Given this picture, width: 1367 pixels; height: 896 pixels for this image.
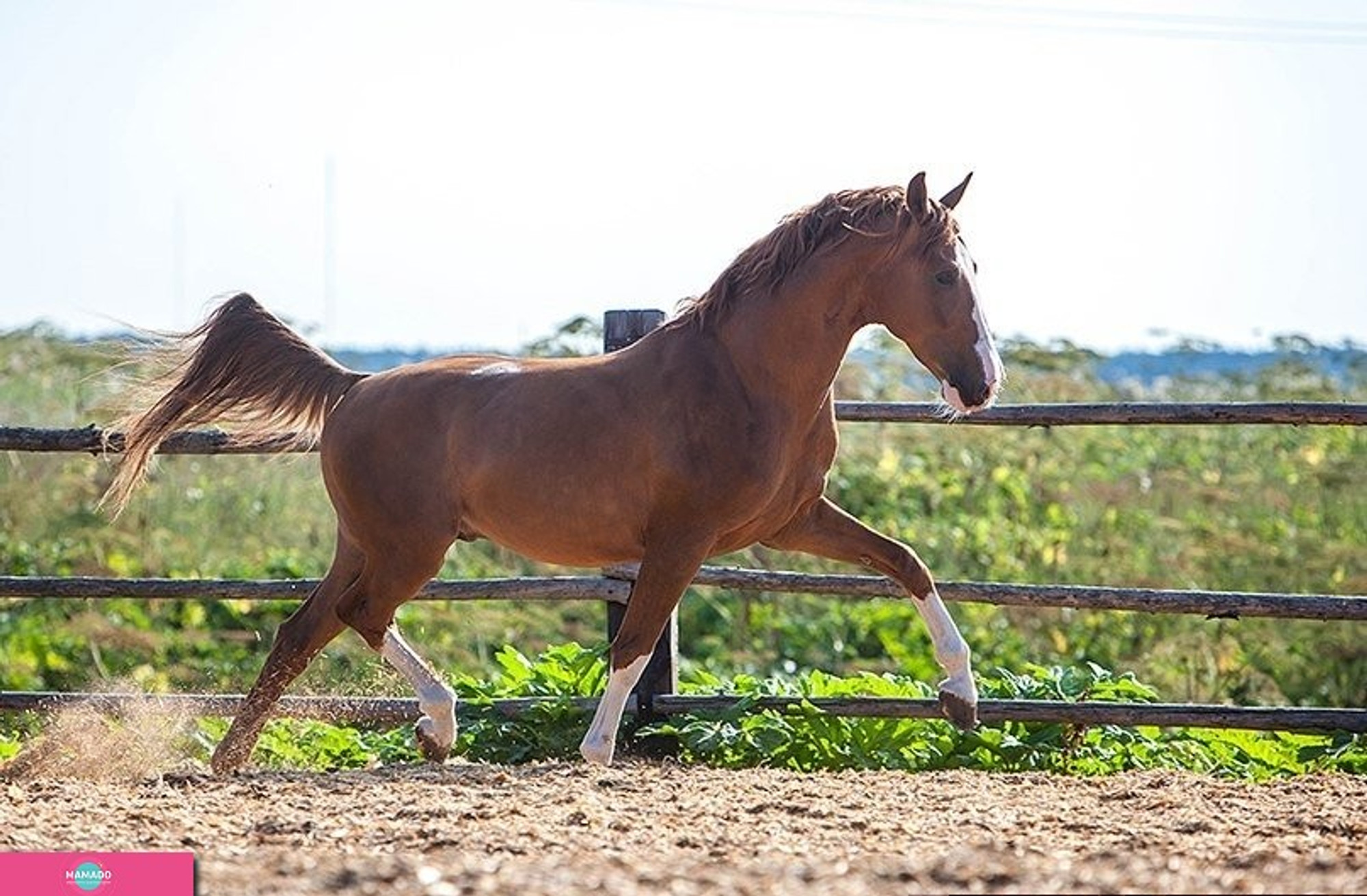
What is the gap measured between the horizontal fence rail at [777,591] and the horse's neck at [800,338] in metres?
1.08

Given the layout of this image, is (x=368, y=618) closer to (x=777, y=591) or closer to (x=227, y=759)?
(x=227, y=759)

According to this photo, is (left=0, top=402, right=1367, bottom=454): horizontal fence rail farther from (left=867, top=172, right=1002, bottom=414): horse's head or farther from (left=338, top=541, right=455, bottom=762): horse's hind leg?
(left=338, top=541, right=455, bottom=762): horse's hind leg

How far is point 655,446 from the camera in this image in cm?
561

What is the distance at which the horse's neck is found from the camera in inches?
222

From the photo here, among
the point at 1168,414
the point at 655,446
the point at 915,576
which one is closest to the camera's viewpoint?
the point at 655,446

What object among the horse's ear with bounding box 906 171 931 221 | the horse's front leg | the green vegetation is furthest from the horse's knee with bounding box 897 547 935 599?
the green vegetation

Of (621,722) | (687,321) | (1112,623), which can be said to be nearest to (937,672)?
(1112,623)

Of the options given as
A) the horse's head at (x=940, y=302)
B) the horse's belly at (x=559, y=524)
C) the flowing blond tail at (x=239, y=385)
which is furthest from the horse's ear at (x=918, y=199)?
the flowing blond tail at (x=239, y=385)

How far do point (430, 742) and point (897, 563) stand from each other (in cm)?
162

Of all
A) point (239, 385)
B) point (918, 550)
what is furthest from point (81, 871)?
point (918, 550)

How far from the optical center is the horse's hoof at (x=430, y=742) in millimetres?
5918

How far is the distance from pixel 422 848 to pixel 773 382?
2042mm

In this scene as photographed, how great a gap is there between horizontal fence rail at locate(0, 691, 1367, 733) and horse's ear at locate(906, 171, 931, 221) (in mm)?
1839

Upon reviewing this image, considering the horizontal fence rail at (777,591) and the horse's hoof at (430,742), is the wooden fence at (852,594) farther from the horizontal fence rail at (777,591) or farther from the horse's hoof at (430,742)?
the horse's hoof at (430,742)
